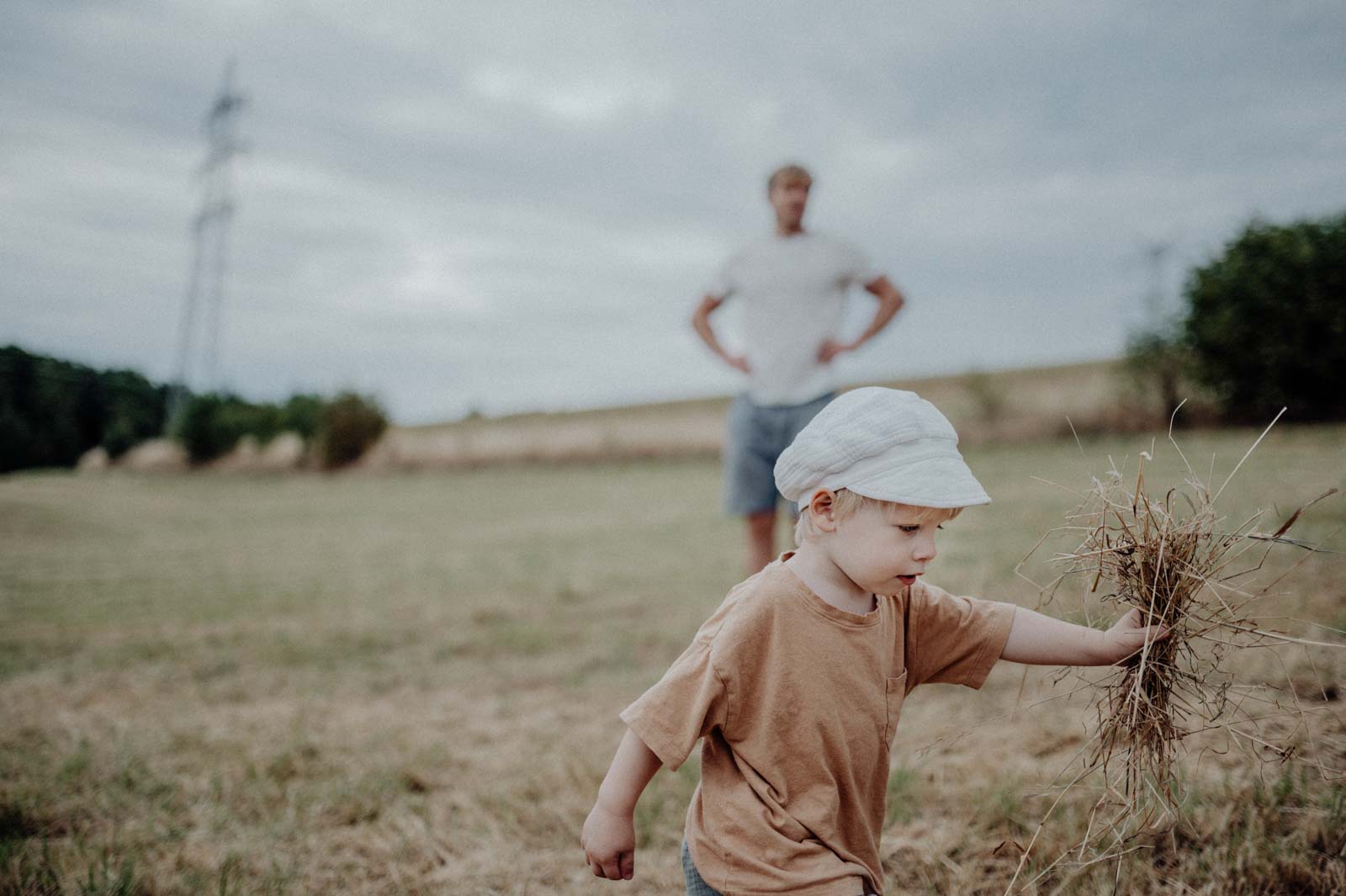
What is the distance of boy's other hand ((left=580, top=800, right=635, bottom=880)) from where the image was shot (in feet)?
5.06

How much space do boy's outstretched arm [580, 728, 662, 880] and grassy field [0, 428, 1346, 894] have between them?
738mm

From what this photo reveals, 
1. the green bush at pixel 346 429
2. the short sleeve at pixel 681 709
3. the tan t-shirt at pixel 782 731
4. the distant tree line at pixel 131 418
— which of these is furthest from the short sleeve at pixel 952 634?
the green bush at pixel 346 429

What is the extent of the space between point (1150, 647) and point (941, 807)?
1083 mm

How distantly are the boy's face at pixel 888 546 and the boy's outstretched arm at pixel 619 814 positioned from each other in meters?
0.52

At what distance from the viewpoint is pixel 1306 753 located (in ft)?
7.82

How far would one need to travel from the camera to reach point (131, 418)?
1272 inches

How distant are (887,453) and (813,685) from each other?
0.45 meters

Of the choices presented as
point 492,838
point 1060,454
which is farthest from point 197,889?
point 1060,454

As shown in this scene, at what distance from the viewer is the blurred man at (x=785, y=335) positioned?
13.4 ft

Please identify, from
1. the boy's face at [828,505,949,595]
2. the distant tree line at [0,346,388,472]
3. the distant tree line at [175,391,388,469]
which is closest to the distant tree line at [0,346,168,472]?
the distant tree line at [0,346,388,472]

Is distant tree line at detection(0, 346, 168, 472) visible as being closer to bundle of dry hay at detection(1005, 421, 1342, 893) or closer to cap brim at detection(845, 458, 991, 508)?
cap brim at detection(845, 458, 991, 508)

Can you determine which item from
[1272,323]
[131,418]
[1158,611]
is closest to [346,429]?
[131,418]


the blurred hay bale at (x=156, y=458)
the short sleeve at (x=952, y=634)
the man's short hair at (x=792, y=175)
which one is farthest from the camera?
the blurred hay bale at (x=156, y=458)

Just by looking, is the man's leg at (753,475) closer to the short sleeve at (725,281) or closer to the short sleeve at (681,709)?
the short sleeve at (725,281)
